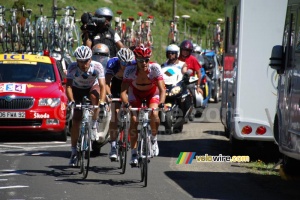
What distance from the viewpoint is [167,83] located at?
20.4m

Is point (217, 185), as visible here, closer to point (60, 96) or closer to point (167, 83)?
point (60, 96)

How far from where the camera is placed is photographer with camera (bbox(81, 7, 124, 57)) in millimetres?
17781

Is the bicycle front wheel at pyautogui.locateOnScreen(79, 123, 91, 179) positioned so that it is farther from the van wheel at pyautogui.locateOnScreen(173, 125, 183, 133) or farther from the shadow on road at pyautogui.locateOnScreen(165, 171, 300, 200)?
the van wheel at pyautogui.locateOnScreen(173, 125, 183, 133)

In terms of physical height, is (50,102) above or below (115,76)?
below

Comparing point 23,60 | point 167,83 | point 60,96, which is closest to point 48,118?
point 60,96

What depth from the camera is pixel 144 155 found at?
12555 mm

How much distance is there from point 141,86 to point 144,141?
1.30m

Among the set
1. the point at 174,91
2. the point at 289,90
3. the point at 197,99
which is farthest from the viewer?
the point at 197,99

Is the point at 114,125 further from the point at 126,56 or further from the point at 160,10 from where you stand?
the point at 160,10

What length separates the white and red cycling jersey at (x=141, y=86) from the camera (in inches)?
530

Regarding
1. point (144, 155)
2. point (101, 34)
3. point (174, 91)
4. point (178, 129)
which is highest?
point (101, 34)

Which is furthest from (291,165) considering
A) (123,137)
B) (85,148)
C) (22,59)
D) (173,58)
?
(173,58)

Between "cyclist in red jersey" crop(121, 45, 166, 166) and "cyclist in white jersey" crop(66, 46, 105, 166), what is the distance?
459 mm
